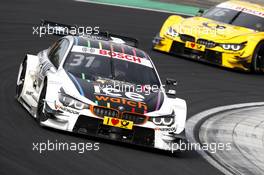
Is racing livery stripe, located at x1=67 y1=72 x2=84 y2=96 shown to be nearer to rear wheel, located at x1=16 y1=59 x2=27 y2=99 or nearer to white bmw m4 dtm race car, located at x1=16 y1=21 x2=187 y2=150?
white bmw m4 dtm race car, located at x1=16 y1=21 x2=187 y2=150

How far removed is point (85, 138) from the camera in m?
10.6

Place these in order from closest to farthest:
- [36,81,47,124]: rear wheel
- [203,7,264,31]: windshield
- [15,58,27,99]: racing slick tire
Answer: [36,81,47,124]: rear wheel < [15,58,27,99]: racing slick tire < [203,7,264,31]: windshield

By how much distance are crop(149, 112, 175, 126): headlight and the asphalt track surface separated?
1.30ft

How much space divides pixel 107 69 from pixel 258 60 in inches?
314

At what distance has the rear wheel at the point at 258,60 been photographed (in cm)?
1889

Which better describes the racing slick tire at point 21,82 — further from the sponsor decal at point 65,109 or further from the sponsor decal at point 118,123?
the sponsor decal at point 118,123

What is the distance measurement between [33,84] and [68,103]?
1523mm

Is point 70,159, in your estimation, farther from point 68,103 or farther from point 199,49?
point 199,49

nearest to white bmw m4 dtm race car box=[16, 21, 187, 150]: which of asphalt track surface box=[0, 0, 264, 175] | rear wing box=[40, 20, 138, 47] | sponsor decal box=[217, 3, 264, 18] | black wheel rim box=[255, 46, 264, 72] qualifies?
asphalt track surface box=[0, 0, 264, 175]

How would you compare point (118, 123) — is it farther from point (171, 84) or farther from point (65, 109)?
point (171, 84)

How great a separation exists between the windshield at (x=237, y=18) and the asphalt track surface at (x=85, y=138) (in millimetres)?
1400

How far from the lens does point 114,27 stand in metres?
21.4

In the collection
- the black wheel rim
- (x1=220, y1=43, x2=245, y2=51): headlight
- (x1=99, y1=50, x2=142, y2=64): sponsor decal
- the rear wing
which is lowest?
the black wheel rim

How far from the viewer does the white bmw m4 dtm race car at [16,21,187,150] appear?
34.7ft
